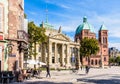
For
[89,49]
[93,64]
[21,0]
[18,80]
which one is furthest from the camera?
[93,64]

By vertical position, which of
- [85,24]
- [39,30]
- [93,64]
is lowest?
[93,64]

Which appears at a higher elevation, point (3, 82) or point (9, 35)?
point (9, 35)

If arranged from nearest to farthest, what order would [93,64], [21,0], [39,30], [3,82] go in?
[3,82] → [21,0] → [39,30] → [93,64]

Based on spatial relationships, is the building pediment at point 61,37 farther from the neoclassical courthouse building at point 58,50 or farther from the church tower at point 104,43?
the church tower at point 104,43

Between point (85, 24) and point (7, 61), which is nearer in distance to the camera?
point (7, 61)

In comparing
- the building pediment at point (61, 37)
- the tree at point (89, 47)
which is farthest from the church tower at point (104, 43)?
the building pediment at point (61, 37)

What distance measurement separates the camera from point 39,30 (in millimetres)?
71062

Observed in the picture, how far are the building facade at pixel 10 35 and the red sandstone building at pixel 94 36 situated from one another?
390 ft

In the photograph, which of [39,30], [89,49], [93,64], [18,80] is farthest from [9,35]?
[93,64]

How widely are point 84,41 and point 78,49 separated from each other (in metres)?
4.21

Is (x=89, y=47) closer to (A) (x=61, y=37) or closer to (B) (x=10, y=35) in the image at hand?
(A) (x=61, y=37)

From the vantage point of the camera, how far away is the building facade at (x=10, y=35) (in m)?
30.1

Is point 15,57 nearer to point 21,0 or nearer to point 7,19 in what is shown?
point 7,19

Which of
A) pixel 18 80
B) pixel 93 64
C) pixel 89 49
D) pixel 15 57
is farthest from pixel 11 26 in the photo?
pixel 93 64
